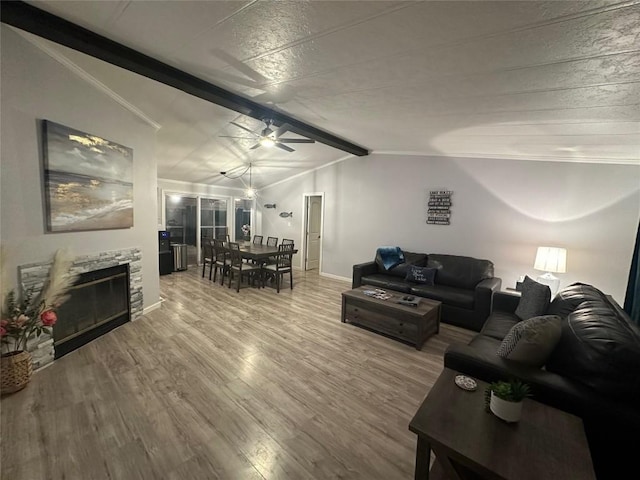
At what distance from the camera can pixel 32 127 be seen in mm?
2277

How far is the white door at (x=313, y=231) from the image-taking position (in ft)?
23.7

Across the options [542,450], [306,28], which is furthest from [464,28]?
[542,450]

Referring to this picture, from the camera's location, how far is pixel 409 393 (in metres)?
2.32

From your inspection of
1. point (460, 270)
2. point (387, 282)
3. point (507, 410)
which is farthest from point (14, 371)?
point (460, 270)

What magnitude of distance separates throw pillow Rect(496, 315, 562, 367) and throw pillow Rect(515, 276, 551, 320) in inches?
40.8

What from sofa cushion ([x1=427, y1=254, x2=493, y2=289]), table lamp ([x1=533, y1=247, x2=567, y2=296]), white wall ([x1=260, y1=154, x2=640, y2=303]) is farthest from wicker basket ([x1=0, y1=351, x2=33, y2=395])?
table lamp ([x1=533, y1=247, x2=567, y2=296])

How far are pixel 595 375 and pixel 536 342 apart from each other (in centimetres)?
28

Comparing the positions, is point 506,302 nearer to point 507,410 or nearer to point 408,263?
point 408,263

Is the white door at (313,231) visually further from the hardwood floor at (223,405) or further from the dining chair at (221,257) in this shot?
the hardwood floor at (223,405)

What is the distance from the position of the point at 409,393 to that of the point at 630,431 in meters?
1.34

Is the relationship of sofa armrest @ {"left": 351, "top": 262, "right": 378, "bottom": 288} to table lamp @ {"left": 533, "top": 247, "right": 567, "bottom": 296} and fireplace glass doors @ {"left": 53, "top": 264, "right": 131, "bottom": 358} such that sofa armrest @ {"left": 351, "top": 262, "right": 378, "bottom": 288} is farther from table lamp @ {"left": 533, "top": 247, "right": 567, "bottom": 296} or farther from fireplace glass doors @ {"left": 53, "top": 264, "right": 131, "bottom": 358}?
fireplace glass doors @ {"left": 53, "top": 264, "right": 131, "bottom": 358}

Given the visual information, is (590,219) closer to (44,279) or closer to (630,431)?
(630,431)

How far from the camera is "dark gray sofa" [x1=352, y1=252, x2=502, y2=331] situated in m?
3.62

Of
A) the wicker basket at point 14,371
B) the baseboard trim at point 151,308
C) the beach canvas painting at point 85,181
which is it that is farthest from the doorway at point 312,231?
the wicker basket at point 14,371
